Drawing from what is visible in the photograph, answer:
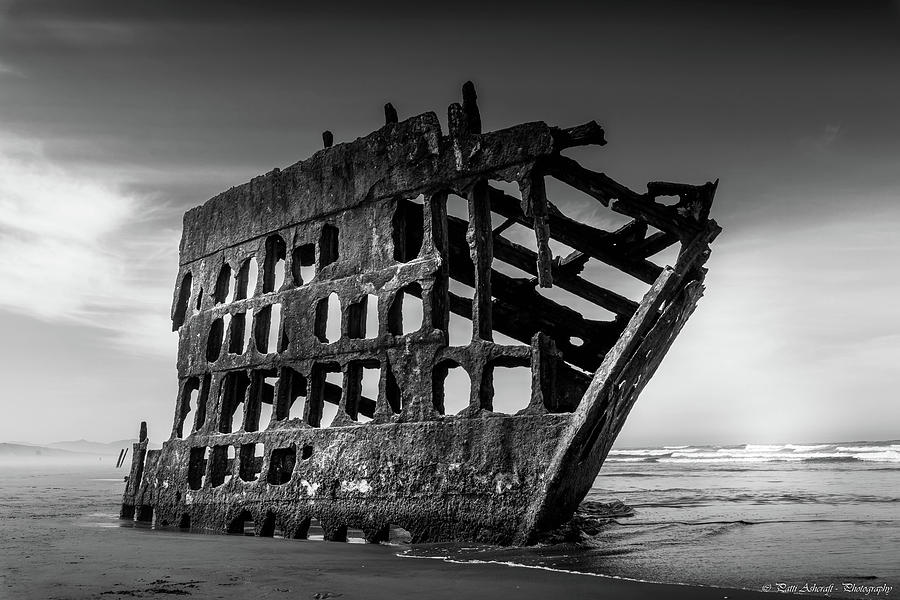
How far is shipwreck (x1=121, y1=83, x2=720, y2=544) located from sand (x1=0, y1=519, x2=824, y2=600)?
2.65 feet

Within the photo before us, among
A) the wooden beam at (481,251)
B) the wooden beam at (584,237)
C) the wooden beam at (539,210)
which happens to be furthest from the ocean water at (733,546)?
the wooden beam at (584,237)

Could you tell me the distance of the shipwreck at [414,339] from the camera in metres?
5.48

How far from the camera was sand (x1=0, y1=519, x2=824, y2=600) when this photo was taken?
353 cm

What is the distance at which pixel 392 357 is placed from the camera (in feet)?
20.6

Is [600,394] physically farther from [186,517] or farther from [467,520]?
[186,517]

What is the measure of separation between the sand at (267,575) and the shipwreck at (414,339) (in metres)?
0.81

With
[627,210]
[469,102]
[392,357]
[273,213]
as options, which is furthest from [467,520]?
[273,213]

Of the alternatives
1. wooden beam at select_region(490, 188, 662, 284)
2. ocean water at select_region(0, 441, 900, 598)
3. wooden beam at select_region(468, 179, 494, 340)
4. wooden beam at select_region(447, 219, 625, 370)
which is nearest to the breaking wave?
ocean water at select_region(0, 441, 900, 598)

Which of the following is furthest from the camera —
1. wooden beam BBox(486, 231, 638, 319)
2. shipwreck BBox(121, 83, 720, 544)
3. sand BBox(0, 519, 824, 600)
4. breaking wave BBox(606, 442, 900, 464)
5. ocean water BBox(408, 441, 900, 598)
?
breaking wave BBox(606, 442, 900, 464)

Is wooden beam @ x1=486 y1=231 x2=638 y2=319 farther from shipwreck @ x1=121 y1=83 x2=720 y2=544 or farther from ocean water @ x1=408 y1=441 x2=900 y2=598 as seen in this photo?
ocean water @ x1=408 y1=441 x2=900 y2=598

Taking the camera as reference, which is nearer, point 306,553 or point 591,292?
point 306,553

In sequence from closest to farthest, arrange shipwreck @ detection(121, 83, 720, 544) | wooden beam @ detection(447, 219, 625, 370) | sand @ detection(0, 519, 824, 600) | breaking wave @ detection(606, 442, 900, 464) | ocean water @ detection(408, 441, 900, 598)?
sand @ detection(0, 519, 824, 600)
ocean water @ detection(408, 441, 900, 598)
shipwreck @ detection(121, 83, 720, 544)
wooden beam @ detection(447, 219, 625, 370)
breaking wave @ detection(606, 442, 900, 464)

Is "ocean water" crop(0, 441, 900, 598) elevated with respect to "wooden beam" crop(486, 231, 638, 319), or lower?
lower

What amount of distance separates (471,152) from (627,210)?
136 centimetres
